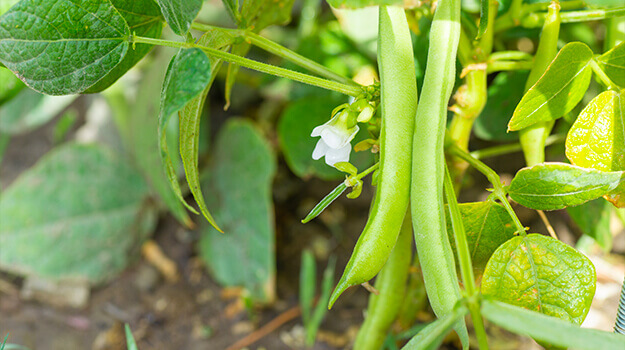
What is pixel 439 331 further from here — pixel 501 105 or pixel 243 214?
pixel 243 214

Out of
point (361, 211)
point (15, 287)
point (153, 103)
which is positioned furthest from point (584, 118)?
point (15, 287)

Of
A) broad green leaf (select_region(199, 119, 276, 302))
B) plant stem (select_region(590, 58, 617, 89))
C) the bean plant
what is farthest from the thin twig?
plant stem (select_region(590, 58, 617, 89))

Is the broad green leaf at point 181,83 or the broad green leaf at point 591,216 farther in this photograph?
the broad green leaf at point 591,216

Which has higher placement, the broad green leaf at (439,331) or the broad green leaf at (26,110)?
the broad green leaf at (439,331)

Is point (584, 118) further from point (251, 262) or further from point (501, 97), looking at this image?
point (251, 262)

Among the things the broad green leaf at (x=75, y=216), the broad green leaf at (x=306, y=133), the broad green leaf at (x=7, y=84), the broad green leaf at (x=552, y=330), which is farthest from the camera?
the broad green leaf at (x=75, y=216)

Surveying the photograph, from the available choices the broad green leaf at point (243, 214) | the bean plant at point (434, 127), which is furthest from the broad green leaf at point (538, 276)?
the broad green leaf at point (243, 214)

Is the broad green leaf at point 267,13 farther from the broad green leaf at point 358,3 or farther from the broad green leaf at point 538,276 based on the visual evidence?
the broad green leaf at point 538,276
